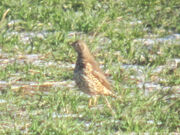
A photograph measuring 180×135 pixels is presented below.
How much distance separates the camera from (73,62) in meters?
9.98

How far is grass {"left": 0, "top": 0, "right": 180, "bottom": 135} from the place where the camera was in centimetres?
762

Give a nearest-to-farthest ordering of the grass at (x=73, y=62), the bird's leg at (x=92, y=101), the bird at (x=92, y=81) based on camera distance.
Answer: the grass at (x=73, y=62), the bird's leg at (x=92, y=101), the bird at (x=92, y=81)

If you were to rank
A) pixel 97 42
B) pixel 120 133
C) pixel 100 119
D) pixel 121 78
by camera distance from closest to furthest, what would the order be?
1. pixel 120 133
2. pixel 100 119
3. pixel 121 78
4. pixel 97 42

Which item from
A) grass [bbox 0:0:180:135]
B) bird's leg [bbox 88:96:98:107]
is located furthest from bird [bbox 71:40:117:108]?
grass [bbox 0:0:180:135]

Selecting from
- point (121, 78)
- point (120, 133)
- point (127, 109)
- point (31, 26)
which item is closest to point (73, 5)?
point (31, 26)

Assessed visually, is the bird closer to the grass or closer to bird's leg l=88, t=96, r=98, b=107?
bird's leg l=88, t=96, r=98, b=107

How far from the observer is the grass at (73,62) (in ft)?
25.0

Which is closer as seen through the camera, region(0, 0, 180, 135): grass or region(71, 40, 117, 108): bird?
region(0, 0, 180, 135): grass

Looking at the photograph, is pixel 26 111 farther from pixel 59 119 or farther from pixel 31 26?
pixel 31 26

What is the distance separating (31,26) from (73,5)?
49.9 inches

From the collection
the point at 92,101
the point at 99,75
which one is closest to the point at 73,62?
the point at 99,75

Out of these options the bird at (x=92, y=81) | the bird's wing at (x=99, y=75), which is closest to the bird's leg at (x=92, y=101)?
the bird at (x=92, y=81)

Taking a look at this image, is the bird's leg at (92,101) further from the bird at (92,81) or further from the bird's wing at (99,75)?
the bird's wing at (99,75)

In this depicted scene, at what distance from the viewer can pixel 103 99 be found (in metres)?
8.59
